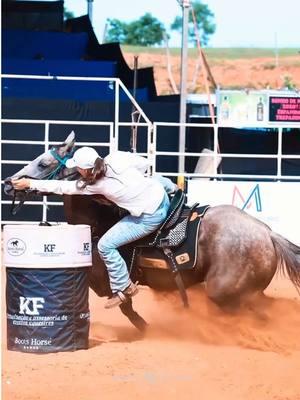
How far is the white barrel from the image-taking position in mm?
6355

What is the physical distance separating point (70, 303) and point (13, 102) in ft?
27.1

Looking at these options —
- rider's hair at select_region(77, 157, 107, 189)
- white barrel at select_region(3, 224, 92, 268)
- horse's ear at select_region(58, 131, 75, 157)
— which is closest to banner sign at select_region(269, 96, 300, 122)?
horse's ear at select_region(58, 131, 75, 157)

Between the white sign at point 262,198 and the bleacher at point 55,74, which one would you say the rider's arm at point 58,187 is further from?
the bleacher at point 55,74

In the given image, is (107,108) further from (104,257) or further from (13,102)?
(104,257)

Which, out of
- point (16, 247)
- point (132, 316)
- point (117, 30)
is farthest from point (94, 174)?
point (117, 30)

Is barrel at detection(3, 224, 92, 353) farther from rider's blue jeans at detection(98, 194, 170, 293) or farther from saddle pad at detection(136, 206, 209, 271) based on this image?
saddle pad at detection(136, 206, 209, 271)

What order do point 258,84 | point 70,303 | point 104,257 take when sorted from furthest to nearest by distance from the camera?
point 258,84 < point 104,257 < point 70,303

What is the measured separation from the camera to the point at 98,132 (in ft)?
46.8

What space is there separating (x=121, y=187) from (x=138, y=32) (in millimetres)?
77344

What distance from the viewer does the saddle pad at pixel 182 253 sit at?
275 inches

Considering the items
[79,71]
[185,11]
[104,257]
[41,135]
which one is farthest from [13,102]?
[104,257]

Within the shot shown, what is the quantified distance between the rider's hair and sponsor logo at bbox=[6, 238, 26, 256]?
70 cm

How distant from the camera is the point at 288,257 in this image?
6.94 m

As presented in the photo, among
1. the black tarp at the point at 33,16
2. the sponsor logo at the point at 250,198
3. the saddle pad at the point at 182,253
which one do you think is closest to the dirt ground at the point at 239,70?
the black tarp at the point at 33,16
